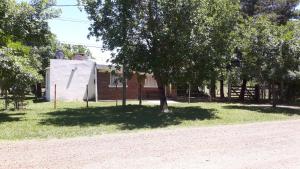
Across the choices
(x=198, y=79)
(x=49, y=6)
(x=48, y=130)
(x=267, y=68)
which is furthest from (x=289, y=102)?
(x=48, y=130)

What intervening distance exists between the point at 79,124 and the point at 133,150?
20.4ft

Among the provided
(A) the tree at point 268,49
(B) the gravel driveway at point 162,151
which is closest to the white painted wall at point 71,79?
(A) the tree at point 268,49

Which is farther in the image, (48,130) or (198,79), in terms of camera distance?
(198,79)

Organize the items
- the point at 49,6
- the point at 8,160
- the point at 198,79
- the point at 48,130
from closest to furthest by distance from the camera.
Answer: the point at 8,160 < the point at 48,130 < the point at 49,6 < the point at 198,79

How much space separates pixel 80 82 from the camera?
106 feet

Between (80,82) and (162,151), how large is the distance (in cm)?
2222

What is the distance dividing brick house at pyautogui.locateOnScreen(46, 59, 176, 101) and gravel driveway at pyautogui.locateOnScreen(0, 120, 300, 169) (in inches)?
678

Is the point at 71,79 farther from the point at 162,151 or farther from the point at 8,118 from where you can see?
the point at 162,151

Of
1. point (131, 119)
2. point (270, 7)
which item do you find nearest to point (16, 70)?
point (131, 119)

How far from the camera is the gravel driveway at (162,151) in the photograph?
9023mm

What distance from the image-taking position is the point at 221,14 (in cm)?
2152

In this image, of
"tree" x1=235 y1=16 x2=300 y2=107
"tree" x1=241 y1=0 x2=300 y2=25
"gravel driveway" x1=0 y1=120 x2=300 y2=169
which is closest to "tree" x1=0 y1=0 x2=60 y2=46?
"gravel driveway" x1=0 y1=120 x2=300 y2=169

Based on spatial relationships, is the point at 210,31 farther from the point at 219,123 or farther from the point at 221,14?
the point at 219,123

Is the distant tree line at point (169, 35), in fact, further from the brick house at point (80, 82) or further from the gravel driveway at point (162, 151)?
the brick house at point (80, 82)
